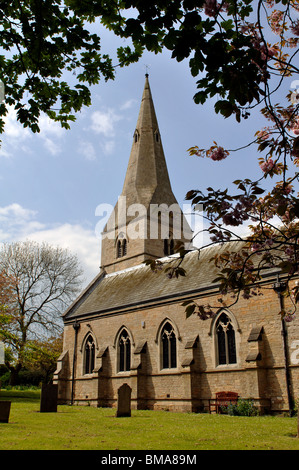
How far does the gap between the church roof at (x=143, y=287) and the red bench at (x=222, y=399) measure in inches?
169

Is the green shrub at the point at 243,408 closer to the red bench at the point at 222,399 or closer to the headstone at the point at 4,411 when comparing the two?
the red bench at the point at 222,399

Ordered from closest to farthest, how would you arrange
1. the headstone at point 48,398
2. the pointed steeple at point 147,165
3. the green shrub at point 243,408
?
1. the green shrub at point 243,408
2. the headstone at point 48,398
3. the pointed steeple at point 147,165

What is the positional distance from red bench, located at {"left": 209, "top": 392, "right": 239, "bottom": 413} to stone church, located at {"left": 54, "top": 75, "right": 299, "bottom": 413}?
0.32m

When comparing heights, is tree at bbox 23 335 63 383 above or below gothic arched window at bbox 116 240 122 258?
below

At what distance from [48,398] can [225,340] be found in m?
7.68

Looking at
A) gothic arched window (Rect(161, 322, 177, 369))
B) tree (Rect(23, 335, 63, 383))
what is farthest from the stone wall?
tree (Rect(23, 335, 63, 383))

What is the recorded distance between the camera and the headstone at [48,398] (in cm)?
1608

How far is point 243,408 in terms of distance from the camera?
14.4m

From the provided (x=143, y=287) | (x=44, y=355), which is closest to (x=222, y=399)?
(x=143, y=287)

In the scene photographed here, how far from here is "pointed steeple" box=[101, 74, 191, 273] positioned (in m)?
32.0

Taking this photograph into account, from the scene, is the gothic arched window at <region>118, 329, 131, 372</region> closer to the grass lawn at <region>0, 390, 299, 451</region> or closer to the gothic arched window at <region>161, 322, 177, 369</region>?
the gothic arched window at <region>161, 322, 177, 369</region>

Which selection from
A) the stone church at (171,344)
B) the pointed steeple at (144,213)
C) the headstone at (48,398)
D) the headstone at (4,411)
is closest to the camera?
the headstone at (4,411)

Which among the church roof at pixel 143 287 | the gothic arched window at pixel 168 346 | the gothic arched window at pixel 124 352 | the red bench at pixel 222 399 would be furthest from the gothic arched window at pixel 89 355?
the red bench at pixel 222 399

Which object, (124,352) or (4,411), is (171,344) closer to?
(124,352)
